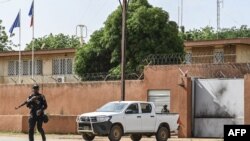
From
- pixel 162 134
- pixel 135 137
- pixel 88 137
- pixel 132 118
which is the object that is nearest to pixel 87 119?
pixel 88 137

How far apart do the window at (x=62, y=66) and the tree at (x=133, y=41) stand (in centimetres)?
822

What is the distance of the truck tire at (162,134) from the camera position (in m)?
24.5

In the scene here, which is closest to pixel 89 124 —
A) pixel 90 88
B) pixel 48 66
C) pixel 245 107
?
pixel 245 107

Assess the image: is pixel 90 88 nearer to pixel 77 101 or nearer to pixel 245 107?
pixel 77 101

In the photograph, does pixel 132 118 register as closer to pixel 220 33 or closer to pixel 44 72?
pixel 44 72

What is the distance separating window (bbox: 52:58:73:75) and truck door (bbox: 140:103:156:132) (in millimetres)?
21507

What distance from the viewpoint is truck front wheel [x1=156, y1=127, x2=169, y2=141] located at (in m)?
24.5

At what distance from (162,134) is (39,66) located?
2454 centimetres

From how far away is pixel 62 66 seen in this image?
4644 cm

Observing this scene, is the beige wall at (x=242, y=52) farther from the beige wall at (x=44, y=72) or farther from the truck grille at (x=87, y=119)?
the truck grille at (x=87, y=119)

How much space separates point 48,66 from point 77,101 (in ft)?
46.2

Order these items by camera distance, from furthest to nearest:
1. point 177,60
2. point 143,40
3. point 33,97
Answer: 1. point 143,40
2. point 177,60
3. point 33,97

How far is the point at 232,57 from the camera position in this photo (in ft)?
124

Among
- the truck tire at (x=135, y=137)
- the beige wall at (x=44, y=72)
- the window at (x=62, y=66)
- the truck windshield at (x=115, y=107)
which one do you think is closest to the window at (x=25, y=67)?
the beige wall at (x=44, y=72)
